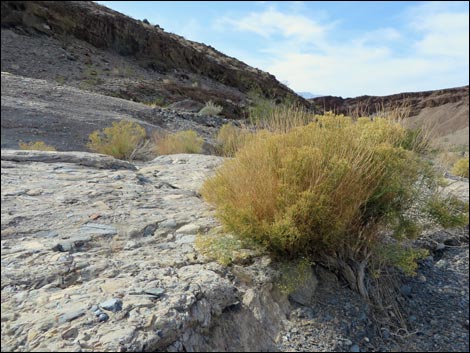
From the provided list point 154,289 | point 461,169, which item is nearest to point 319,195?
point 154,289

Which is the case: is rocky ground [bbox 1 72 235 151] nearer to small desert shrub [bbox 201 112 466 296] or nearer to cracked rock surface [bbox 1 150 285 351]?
cracked rock surface [bbox 1 150 285 351]

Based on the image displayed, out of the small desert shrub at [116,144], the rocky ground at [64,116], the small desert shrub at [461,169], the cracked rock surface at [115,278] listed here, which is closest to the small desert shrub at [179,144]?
the small desert shrub at [116,144]

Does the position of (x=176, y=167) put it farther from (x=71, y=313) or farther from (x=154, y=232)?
(x=71, y=313)

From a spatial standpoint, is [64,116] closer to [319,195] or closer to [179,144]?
[179,144]

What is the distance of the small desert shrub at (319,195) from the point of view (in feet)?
10.5

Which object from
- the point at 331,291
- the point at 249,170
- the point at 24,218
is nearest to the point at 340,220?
the point at 331,291

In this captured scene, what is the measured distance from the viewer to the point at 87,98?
10898 millimetres

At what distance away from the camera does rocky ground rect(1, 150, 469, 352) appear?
2.16m

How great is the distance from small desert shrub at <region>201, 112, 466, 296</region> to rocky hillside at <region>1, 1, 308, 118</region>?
1297 cm

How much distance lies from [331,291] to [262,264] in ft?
2.01

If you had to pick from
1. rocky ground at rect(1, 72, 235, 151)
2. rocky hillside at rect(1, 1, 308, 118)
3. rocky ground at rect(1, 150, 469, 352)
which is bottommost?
rocky ground at rect(1, 150, 469, 352)

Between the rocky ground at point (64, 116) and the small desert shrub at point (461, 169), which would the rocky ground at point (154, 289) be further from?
the small desert shrub at point (461, 169)

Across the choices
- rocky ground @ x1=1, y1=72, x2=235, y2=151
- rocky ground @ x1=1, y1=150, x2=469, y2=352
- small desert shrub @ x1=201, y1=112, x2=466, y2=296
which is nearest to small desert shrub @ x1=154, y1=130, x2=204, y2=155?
rocky ground @ x1=1, y1=72, x2=235, y2=151

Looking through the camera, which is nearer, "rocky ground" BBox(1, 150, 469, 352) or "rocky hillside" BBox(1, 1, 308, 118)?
"rocky ground" BBox(1, 150, 469, 352)
